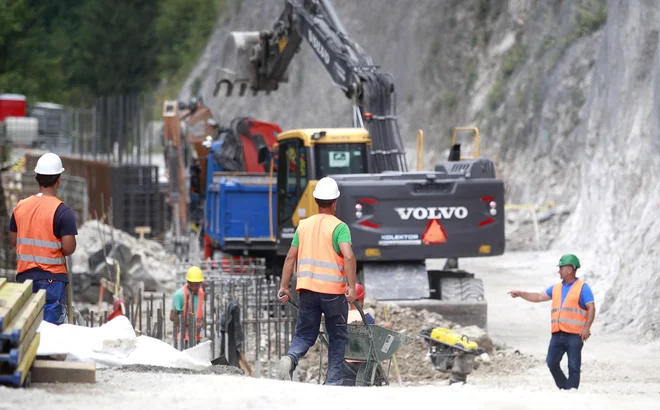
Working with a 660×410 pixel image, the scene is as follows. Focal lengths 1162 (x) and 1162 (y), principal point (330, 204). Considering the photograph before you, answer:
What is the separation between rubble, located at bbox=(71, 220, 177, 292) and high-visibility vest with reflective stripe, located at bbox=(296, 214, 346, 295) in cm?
1062

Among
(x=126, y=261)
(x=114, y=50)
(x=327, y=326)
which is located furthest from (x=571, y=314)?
(x=114, y=50)

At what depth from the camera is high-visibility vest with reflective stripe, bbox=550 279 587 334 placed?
10336 mm

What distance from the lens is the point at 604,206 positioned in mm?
23531

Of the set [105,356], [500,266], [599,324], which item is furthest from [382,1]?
[105,356]

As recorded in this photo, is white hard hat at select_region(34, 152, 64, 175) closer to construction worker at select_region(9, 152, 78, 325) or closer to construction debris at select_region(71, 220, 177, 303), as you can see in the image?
construction worker at select_region(9, 152, 78, 325)

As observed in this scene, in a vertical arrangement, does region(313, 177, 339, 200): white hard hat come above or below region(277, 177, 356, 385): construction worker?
above

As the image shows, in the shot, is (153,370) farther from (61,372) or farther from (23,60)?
(23,60)

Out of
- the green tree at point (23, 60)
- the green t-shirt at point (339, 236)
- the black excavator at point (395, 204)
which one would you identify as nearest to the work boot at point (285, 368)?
the green t-shirt at point (339, 236)

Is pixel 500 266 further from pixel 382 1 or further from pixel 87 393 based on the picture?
pixel 382 1

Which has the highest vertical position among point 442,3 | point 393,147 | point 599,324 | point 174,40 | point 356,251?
point 174,40

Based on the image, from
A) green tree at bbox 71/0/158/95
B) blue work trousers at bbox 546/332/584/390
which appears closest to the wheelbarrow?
blue work trousers at bbox 546/332/584/390

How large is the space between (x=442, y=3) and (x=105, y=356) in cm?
3339

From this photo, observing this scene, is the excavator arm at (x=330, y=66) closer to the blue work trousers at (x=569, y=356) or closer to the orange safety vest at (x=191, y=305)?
the orange safety vest at (x=191, y=305)

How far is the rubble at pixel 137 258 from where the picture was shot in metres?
20.5
